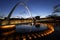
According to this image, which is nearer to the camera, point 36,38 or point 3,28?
point 36,38

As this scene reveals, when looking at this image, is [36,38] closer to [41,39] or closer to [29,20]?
[41,39]

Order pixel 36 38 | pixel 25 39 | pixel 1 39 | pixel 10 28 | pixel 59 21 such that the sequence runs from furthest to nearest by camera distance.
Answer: pixel 59 21
pixel 10 28
pixel 36 38
pixel 25 39
pixel 1 39

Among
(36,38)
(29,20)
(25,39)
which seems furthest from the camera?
(29,20)

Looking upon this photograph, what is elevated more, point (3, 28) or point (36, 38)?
point (3, 28)

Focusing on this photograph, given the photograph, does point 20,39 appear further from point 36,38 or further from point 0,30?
point 0,30

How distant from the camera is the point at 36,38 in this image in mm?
30266

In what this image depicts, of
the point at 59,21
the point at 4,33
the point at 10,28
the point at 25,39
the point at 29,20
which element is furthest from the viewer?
the point at 29,20

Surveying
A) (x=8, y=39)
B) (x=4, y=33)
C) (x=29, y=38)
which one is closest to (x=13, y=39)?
(x=8, y=39)

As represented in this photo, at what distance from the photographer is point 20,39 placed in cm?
2691

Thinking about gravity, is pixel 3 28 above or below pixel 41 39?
above

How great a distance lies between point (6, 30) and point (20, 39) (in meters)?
11.1

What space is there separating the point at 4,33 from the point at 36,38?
1110 centimetres

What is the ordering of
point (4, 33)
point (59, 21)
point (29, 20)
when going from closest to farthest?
point (4, 33)
point (59, 21)
point (29, 20)

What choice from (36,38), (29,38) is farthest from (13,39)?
(36,38)
